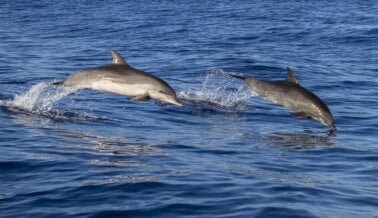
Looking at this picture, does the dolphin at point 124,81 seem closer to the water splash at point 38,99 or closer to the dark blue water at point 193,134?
the dark blue water at point 193,134

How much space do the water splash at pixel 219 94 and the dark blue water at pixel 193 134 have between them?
0.04 m

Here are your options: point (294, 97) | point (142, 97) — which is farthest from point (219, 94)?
point (142, 97)

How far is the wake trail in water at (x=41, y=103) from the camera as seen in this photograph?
15.9 metres

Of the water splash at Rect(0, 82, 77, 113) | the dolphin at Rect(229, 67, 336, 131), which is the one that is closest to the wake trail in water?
the water splash at Rect(0, 82, 77, 113)

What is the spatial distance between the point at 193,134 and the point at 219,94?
5299mm

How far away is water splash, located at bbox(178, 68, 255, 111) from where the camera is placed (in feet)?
59.4

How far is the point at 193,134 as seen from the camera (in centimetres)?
1459

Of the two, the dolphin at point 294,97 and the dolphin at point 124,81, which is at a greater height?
the dolphin at point 124,81

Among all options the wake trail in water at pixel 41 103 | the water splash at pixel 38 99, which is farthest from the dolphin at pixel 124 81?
the water splash at pixel 38 99

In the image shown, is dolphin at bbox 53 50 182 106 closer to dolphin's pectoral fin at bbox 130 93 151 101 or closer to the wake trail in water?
dolphin's pectoral fin at bbox 130 93 151 101

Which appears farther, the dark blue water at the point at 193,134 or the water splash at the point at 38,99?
the water splash at the point at 38,99

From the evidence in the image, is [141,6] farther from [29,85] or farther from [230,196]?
[230,196]

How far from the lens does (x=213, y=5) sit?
4859 centimetres

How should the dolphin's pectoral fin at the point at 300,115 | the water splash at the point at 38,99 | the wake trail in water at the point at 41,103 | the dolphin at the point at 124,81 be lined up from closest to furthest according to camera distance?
1. the dolphin at the point at 124,81
2. the dolphin's pectoral fin at the point at 300,115
3. the wake trail in water at the point at 41,103
4. the water splash at the point at 38,99
